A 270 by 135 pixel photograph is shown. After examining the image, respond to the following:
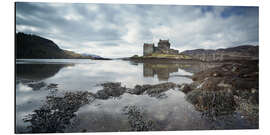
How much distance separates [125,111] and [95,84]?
3.17 m

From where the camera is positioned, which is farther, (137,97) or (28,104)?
(137,97)

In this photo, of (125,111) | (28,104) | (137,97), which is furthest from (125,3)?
(28,104)

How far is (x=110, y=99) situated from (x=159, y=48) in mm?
4402

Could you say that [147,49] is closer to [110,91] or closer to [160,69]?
[160,69]

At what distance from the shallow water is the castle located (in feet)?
3.75

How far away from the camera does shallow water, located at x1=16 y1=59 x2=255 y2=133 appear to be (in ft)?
14.1

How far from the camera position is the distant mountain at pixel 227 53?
18.4 feet

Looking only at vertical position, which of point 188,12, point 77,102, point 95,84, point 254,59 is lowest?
point 77,102

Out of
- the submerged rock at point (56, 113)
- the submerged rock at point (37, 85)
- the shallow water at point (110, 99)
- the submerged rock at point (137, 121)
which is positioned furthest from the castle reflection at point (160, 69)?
the submerged rock at point (37, 85)

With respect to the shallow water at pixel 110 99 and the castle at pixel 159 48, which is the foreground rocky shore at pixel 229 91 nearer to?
the shallow water at pixel 110 99

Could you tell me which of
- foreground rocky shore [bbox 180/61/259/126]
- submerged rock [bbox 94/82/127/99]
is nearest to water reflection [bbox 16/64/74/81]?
submerged rock [bbox 94/82/127/99]

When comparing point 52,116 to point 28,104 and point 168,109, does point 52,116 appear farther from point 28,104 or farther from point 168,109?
point 168,109

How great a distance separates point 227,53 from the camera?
622 centimetres
